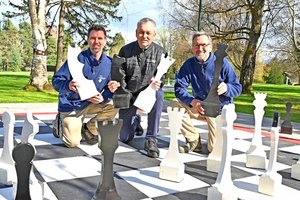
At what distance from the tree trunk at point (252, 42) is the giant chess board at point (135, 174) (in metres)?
9.47

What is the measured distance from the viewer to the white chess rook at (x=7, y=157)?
2184 millimetres

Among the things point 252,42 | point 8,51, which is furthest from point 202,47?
point 8,51

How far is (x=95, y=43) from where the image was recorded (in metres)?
3.23

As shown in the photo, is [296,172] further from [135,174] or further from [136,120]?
[136,120]

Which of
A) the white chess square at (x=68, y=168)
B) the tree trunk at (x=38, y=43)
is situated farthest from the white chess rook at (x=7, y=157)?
the tree trunk at (x=38, y=43)

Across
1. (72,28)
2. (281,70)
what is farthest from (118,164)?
(281,70)

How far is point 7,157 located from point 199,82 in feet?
6.37

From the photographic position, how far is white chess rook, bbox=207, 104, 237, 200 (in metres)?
1.98

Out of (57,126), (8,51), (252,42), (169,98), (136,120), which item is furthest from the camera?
(8,51)

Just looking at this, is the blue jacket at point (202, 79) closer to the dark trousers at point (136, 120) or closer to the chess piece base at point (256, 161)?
the dark trousers at point (136, 120)

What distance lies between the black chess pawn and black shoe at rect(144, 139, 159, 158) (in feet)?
5.28

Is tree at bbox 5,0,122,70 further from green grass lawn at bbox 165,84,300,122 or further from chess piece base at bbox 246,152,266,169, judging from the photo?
chess piece base at bbox 246,152,266,169

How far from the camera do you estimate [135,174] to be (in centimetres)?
259

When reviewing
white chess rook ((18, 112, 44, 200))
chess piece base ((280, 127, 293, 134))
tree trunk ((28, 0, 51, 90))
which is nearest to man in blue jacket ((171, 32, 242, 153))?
white chess rook ((18, 112, 44, 200))
